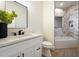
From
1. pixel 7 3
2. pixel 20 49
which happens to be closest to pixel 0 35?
pixel 20 49

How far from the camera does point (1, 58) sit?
1.17 m

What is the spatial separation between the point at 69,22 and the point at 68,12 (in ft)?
1.57

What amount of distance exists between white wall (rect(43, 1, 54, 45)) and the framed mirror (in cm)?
140

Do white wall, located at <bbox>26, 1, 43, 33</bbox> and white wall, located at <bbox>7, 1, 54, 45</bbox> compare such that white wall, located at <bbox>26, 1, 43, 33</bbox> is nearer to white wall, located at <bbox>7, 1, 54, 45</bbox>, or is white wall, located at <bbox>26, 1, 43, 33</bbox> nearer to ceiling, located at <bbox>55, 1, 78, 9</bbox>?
white wall, located at <bbox>7, 1, 54, 45</bbox>

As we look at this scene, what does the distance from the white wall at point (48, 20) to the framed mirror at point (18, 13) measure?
140 cm

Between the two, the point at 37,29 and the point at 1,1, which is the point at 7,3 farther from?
the point at 37,29

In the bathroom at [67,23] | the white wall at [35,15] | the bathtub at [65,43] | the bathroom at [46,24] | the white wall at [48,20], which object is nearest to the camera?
the bathroom at [46,24]

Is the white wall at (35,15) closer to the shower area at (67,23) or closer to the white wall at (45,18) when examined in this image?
the white wall at (45,18)

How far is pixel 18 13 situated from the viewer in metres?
2.66

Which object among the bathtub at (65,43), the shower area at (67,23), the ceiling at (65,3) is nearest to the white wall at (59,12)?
the shower area at (67,23)

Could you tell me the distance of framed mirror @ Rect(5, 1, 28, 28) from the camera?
2293 millimetres

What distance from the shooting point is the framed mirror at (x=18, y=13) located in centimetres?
229

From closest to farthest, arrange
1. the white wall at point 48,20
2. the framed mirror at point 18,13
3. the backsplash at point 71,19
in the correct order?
the framed mirror at point 18,13, the white wall at point 48,20, the backsplash at point 71,19

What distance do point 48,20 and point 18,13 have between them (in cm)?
194
